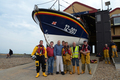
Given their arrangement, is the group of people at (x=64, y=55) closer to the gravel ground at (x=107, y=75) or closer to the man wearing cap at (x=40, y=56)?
the man wearing cap at (x=40, y=56)

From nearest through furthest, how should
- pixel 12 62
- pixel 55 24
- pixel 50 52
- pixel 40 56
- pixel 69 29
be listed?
pixel 40 56 < pixel 50 52 < pixel 55 24 < pixel 69 29 < pixel 12 62

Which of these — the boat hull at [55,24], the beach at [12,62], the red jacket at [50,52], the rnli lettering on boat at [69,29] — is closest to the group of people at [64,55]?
the red jacket at [50,52]

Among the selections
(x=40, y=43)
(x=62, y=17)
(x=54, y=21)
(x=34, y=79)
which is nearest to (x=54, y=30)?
(x=54, y=21)

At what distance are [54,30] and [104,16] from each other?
438 cm

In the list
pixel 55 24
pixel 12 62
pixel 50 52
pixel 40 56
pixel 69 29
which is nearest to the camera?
pixel 40 56

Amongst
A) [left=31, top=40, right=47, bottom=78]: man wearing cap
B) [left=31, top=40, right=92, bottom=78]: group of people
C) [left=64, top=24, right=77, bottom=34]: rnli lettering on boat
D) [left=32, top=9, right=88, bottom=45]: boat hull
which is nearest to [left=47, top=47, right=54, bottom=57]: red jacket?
[left=31, top=40, right=92, bottom=78]: group of people

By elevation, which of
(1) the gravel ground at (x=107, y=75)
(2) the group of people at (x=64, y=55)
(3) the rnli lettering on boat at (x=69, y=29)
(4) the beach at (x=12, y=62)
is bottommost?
(4) the beach at (x=12, y=62)

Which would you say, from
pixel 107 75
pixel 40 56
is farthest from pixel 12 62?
pixel 107 75

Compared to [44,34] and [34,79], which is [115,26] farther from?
[34,79]

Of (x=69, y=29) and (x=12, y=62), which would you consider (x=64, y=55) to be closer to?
(x=69, y=29)

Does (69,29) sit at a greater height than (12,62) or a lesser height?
greater

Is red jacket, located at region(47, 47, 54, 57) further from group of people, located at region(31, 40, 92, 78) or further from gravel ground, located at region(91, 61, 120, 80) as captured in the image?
gravel ground, located at region(91, 61, 120, 80)

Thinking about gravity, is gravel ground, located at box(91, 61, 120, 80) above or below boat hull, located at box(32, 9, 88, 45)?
below

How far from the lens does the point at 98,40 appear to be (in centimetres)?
714
